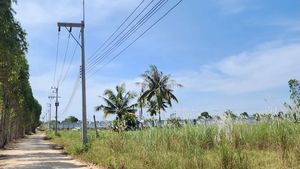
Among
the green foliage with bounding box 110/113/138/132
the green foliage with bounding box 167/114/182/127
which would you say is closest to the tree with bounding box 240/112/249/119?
the green foliage with bounding box 167/114/182/127

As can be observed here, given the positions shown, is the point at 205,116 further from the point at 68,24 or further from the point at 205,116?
the point at 68,24

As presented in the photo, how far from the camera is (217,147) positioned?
1129 centimetres

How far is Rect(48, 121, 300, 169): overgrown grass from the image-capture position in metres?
9.74

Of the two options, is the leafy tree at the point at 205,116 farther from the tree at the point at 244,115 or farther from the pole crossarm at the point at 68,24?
the pole crossarm at the point at 68,24

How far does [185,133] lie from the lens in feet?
48.7

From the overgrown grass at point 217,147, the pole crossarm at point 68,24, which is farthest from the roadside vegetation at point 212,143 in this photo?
the pole crossarm at point 68,24

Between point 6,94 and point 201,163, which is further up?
point 6,94

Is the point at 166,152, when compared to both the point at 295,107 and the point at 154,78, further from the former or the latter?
the point at 154,78

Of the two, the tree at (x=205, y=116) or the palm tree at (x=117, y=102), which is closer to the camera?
the tree at (x=205, y=116)

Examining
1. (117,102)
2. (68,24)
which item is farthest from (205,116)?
(117,102)

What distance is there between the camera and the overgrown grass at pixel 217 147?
9.74 m

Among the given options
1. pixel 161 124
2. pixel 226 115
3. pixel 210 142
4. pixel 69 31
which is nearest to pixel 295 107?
pixel 226 115

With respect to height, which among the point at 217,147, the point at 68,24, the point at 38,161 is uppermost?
the point at 68,24

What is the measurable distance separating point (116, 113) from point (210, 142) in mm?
45607
